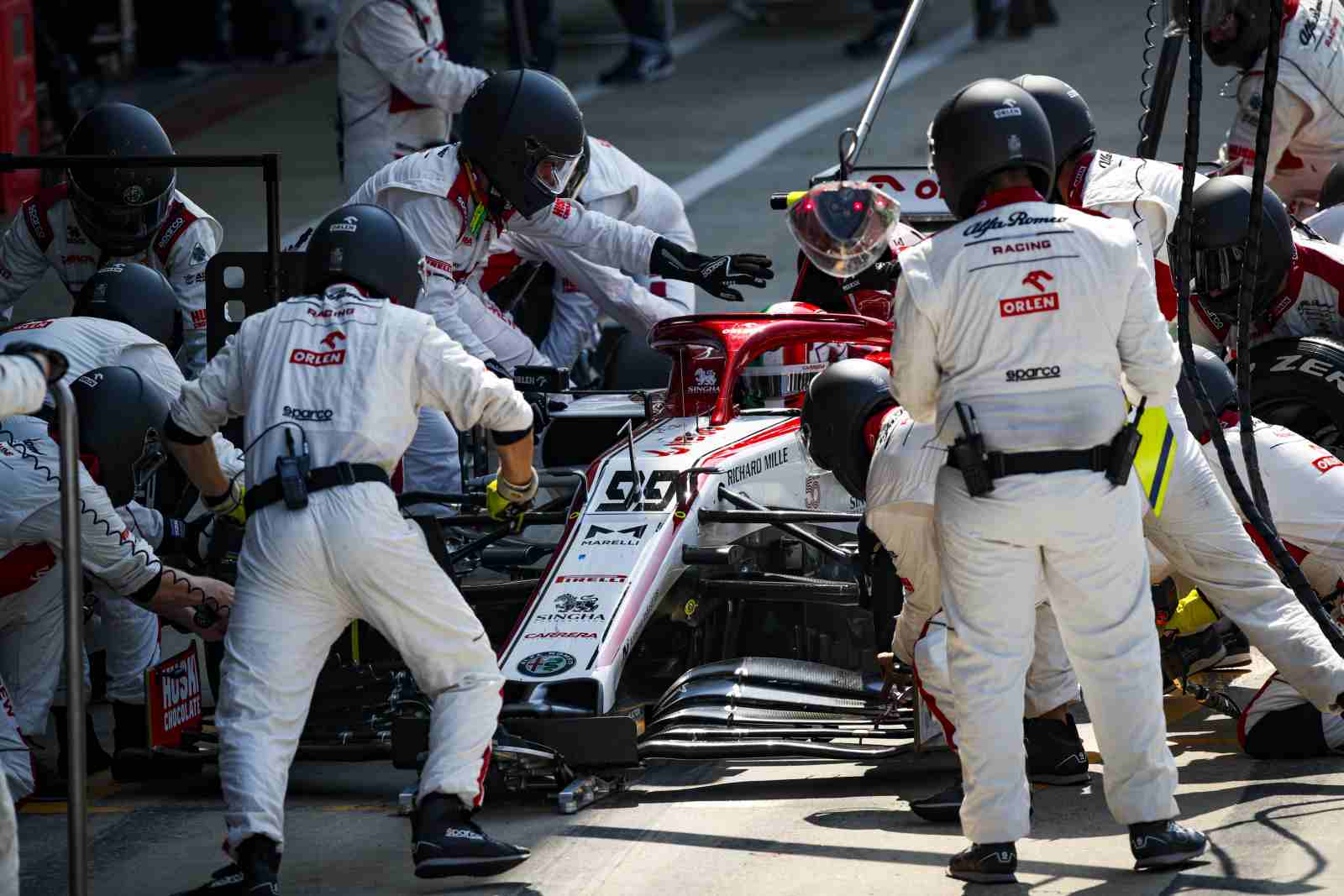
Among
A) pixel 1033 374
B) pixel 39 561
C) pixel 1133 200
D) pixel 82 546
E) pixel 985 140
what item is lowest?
pixel 39 561

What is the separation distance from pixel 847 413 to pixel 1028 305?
105 centimetres

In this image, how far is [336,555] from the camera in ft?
18.5

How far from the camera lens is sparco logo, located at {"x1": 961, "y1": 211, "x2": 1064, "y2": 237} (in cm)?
550

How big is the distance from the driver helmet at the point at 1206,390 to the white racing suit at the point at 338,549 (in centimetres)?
219

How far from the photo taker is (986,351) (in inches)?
215

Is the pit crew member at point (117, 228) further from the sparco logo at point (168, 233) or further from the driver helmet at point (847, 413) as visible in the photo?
the driver helmet at point (847, 413)

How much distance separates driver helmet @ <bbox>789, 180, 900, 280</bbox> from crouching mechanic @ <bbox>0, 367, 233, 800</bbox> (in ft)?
7.49

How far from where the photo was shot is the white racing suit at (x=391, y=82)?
1091cm

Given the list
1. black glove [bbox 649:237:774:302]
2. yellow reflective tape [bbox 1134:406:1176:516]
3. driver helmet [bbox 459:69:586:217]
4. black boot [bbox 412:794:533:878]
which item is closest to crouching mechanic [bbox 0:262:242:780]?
driver helmet [bbox 459:69:586:217]

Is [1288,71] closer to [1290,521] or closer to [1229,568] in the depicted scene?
[1290,521]

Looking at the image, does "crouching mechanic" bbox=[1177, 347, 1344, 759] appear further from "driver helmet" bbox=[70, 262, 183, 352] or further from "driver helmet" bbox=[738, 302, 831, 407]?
"driver helmet" bbox=[70, 262, 183, 352]

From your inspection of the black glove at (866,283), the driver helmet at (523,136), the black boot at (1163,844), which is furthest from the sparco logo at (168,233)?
the black boot at (1163,844)

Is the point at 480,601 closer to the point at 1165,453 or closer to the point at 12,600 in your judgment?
the point at 12,600

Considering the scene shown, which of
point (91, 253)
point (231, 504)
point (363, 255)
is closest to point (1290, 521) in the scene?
point (363, 255)
